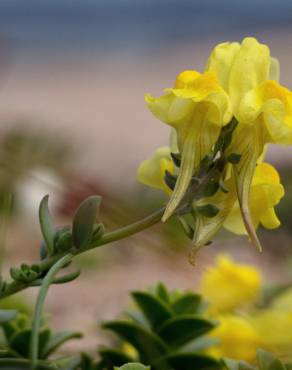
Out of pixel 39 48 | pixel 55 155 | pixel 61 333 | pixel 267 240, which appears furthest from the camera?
pixel 39 48

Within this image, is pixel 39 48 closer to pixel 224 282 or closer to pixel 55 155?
pixel 55 155

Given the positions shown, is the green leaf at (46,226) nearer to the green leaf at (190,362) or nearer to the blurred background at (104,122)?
the blurred background at (104,122)

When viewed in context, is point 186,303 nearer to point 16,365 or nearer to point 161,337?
point 161,337

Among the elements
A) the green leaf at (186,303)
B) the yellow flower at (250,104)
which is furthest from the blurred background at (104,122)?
the yellow flower at (250,104)

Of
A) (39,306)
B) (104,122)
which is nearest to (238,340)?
(39,306)

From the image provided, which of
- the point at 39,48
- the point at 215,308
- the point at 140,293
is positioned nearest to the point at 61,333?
the point at 140,293

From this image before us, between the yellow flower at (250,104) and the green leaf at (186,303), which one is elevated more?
the yellow flower at (250,104)

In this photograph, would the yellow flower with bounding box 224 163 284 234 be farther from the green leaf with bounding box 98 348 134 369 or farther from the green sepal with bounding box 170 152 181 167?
the green leaf with bounding box 98 348 134 369

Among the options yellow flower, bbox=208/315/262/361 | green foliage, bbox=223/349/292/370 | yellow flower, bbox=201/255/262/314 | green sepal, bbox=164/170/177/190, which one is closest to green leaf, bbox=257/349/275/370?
green foliage, bbox=223/349/292/370
